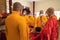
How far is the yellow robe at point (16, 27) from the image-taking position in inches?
89.5

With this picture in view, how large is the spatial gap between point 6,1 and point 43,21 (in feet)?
4.34

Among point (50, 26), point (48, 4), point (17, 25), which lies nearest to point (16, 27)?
point (17, 25)

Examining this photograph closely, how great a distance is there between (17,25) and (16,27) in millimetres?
31

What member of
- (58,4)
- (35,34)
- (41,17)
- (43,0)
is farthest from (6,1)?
(58,4)

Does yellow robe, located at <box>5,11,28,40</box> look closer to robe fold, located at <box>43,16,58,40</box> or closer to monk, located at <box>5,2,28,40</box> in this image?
monk, located at <box>5,2,28,40</box>

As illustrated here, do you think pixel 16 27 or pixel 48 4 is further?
pixel 48 4

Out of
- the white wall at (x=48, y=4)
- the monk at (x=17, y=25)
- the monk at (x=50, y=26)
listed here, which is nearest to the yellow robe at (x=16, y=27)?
the monk at (x=17, y=25)

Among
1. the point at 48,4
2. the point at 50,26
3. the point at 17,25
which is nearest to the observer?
the point at 17,25

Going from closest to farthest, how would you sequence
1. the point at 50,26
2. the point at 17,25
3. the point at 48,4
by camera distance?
the point at 17,25
the point at 50,26
the point at 48,4

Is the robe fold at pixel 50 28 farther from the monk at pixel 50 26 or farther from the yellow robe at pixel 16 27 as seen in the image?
the yellow robe at pixel 16 27

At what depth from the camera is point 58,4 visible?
8.40m

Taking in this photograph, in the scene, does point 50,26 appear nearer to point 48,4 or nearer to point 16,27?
point 16,27

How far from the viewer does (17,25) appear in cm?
231

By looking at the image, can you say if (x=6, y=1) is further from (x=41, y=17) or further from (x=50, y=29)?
(x=50, y=29)
